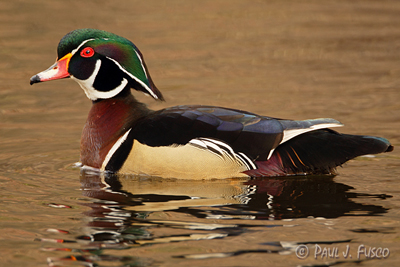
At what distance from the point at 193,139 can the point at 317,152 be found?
4.40ft

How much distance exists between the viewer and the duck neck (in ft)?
24.4

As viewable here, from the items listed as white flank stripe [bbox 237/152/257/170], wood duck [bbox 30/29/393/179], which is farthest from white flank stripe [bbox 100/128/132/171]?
white flank stripe [bbox 237/152/257/170]

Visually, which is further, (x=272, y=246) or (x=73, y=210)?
(x=73, y=210)

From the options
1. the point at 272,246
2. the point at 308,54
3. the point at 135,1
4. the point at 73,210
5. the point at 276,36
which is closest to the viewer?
the point at 272,246

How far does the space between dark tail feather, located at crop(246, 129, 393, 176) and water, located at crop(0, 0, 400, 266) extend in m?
0.15

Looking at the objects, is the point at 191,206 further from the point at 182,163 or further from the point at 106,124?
the point at 106,124

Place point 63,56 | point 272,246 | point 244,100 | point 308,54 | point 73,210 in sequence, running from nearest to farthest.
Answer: point 272,246 < point 73,210 < point 63,56 < point 244,100 < point 308,54

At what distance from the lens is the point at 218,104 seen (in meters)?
10.4

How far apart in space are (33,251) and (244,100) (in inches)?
227

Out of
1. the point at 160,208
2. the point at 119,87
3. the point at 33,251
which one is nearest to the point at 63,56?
the point at 119,87

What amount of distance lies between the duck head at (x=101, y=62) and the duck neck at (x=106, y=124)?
21cm

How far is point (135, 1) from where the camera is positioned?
16750 millimetres

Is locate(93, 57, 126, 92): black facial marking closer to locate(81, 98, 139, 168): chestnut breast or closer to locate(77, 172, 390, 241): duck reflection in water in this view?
locate(81, 98, 139, 168): chestnut breast

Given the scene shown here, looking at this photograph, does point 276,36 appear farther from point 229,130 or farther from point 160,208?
point 160,208
